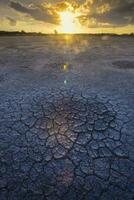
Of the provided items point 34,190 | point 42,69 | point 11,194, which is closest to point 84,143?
point 34,190

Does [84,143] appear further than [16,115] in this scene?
No

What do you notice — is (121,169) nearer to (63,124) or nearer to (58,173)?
(58,173)

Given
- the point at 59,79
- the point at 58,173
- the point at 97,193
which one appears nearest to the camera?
the point at 97,193

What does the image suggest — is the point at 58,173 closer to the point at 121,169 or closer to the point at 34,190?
the point at 34,190

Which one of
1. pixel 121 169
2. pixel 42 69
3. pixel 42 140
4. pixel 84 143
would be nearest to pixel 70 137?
pixel 84 143

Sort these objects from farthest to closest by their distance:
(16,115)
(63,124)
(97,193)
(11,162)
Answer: (16,115)
(63,124)
(11,162)
(97,193)

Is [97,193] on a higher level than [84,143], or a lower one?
lower

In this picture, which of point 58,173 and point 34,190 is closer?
point 34,190

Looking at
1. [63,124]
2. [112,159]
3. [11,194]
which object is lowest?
[11,194]

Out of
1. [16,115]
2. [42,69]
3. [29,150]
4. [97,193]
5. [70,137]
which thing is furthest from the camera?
[42,69]
